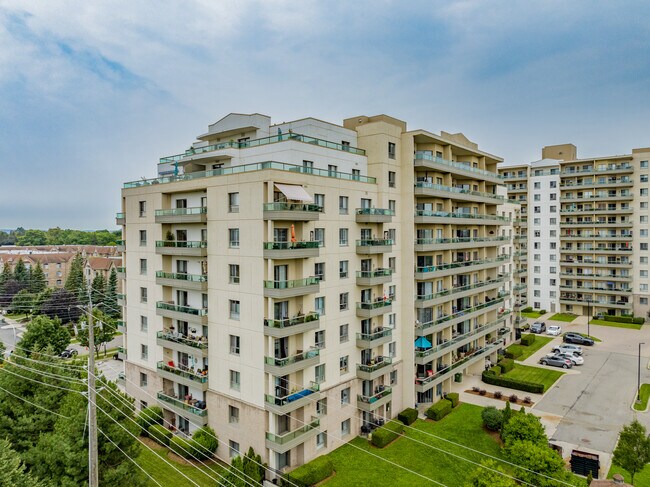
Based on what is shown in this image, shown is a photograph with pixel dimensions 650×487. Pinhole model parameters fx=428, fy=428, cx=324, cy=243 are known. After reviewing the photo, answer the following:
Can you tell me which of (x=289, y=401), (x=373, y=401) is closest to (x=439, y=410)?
(x=373, y=401)

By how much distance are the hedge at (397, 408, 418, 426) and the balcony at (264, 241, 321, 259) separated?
17097mm

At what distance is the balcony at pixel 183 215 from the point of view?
101 ft

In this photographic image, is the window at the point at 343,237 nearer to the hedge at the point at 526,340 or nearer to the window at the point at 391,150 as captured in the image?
the window at the point at 391,150

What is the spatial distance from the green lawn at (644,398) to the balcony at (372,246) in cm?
2794

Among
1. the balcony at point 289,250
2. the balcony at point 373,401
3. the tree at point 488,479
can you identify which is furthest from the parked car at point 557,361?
the balcony at point 289,250

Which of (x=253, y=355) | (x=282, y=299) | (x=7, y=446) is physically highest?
(x=282, y=299)

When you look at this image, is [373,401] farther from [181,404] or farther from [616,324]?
[616,324]

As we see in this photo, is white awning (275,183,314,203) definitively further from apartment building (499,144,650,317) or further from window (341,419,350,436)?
apartment building (499,144,650,317)

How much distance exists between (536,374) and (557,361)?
5.09 m

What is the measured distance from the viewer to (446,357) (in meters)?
42.4

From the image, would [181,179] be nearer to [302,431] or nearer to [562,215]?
[302,431]

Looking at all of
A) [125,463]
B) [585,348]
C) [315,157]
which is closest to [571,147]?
[585,348]

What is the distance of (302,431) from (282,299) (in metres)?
8.76

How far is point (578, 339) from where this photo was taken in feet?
201
